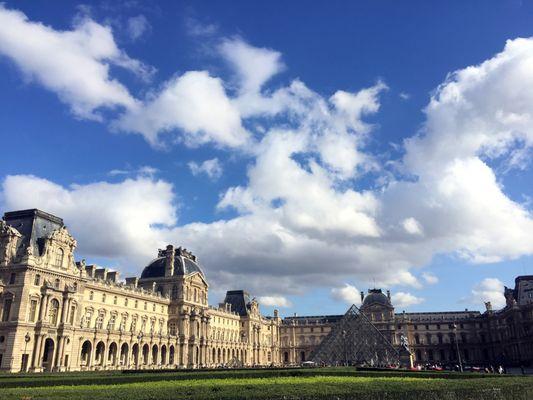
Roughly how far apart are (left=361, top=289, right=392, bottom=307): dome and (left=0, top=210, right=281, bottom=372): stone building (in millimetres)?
41673

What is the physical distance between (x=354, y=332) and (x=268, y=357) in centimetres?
4995

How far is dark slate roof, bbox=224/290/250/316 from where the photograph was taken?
114 m

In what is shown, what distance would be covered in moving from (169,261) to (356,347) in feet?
120

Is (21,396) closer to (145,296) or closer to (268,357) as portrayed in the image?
(145,296)

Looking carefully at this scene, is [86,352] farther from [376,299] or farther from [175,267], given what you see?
[376,299]

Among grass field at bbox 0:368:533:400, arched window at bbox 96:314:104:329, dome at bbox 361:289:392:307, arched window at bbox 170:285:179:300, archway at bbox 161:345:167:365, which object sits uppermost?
dome at bbox 361:289:392:307

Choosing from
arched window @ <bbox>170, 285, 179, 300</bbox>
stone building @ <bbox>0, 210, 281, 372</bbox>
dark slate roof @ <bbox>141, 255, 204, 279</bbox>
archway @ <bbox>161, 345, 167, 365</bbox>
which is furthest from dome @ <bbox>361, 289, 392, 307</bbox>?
archway @ <bbox>161, 345, 167, 365</bbox>

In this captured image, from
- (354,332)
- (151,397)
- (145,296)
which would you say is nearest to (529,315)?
(354,332)

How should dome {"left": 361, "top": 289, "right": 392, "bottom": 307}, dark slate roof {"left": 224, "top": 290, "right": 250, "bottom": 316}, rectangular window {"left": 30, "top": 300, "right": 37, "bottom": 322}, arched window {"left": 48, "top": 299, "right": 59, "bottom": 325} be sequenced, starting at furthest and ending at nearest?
1. dome {"left": 361, "top": 289, "right": 392, "bottom": 307}
2. dark slate roof {"left": 224, "top": 290, "right": 250, "bottom": 316}
3. arched window {"left": 48, "top": 299, "right": 59, "bottom": 325}
4. rectangular window {"left": 30, "top": 300, "right": 37, "bottom": 322}

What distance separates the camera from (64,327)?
172ft

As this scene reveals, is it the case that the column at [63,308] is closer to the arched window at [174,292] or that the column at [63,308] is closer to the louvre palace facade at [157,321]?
the louvre palace facade at [157,321]

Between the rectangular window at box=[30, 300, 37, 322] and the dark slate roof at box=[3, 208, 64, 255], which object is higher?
the dark slate roof at box=[3, 208, 64, 255]

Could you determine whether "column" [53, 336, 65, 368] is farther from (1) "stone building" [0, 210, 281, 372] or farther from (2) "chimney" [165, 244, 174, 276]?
(2) "chimney" [165, 244, 174, 276]

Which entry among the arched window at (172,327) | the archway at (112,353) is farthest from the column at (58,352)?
the arched window at (172,327)
